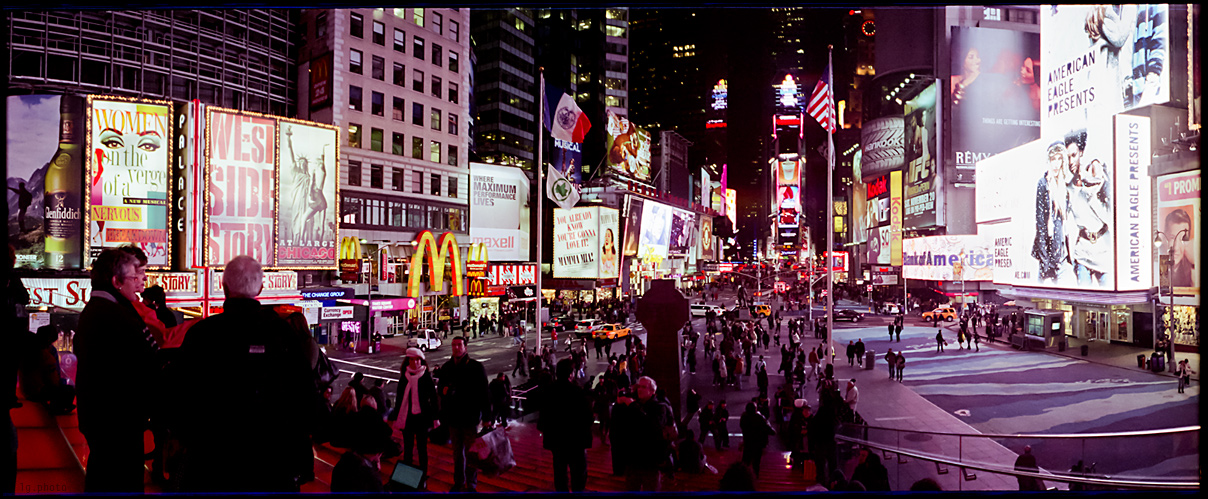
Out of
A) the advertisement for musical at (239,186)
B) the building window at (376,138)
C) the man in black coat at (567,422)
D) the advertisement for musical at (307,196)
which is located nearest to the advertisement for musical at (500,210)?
the building window at (376,138)

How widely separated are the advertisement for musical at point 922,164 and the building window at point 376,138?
5240 centimetres

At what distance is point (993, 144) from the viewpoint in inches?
2400

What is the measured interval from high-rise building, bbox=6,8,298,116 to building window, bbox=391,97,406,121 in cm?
636

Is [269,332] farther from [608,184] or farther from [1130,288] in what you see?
[608,184]

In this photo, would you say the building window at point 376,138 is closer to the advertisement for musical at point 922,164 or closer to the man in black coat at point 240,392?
the man in black coat at point 240,392

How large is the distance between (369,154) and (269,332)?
3984 centimetres

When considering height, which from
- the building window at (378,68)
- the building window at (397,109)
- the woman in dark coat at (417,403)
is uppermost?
the building window at (378,68)

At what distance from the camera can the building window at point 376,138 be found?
1609 inches

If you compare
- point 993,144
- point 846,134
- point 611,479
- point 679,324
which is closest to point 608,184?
point 993,144

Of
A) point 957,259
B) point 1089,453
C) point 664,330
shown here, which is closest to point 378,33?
point 664,330

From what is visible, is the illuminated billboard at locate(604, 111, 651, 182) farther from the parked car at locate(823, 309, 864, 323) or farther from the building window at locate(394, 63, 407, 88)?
the parked car at locate(823, 309, 864, 323)

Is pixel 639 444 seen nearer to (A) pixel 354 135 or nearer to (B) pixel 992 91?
(A) pixel 354 135

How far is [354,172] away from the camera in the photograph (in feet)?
131

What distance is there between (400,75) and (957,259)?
50.6 m
